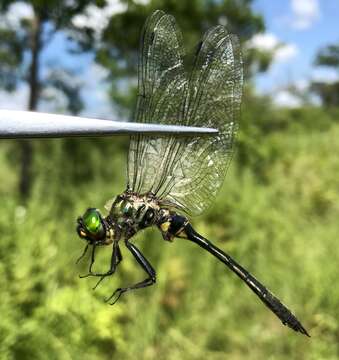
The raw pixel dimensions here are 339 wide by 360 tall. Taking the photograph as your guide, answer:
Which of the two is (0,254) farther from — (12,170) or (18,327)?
(12,170)

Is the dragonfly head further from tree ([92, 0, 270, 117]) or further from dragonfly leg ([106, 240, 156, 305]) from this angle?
tree ([92, 0, 270, 117])

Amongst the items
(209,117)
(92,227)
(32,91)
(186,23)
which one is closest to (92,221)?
(92,227)

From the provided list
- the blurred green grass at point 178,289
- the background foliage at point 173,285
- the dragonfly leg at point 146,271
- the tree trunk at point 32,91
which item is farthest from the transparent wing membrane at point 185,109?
the tree trunk at point 32,91

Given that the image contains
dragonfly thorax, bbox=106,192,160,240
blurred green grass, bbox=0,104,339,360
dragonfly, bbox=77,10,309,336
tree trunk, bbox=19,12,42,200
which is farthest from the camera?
tree trunk, bbox=19,12,42,200

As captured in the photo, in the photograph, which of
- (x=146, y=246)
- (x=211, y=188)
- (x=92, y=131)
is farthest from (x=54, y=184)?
(x=92, y=131)

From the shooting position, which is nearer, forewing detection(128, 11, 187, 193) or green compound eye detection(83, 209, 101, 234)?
green compound eye detection(83, 209, 101, 234)

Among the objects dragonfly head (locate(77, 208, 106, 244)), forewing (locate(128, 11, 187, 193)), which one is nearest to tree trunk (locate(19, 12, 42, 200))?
forewing (locate(128, 11, 187, 193))

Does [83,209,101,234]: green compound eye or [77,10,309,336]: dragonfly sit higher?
[77,10,309,336]: dragonfly

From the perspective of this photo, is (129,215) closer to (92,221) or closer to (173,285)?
(92,221)

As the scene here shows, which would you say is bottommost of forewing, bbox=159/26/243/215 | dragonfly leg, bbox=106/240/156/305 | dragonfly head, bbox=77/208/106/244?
dragonfly leg, bbox=106/240/156/305
